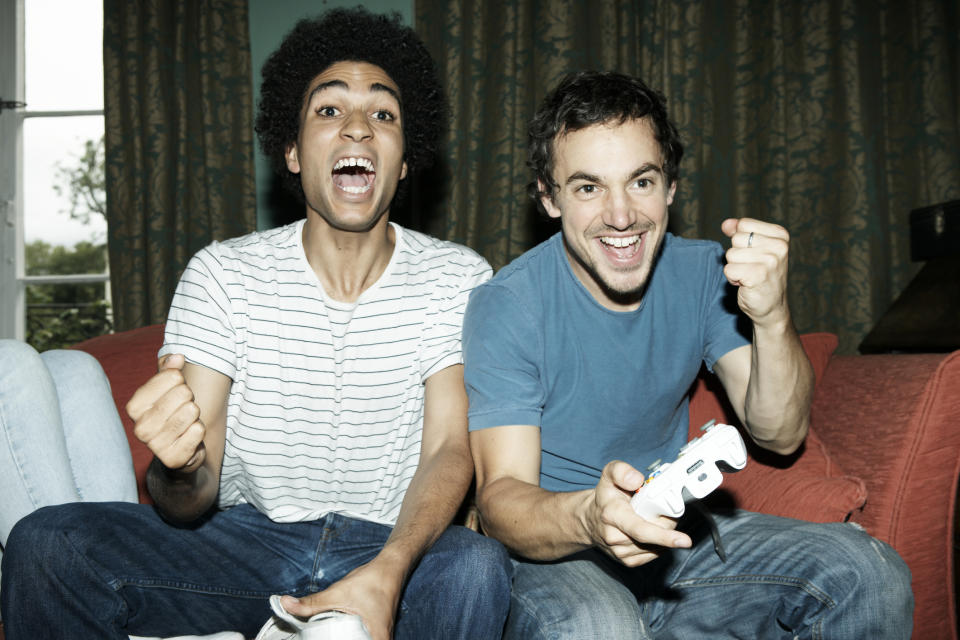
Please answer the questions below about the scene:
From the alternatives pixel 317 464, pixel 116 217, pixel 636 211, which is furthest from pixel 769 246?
pixel 116 217

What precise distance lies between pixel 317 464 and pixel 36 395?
21.5 inches

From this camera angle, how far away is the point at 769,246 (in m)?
1.17

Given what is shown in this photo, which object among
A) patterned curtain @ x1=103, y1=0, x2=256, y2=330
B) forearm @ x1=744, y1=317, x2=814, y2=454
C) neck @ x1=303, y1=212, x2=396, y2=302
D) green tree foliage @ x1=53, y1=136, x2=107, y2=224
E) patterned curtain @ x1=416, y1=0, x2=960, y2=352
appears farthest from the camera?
green tree foliage @ x1=53, y1=136, x2=107, y2=224

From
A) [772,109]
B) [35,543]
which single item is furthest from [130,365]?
[772,109]

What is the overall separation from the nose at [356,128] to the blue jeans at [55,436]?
30.2 inches

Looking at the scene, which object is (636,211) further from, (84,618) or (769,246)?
(84,618)

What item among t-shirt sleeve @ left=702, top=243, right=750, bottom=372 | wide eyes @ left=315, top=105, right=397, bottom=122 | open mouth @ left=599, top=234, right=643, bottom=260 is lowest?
t-shirt sleeve @ left=702, top=243, right=750, bottom=372

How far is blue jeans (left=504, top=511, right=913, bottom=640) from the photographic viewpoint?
3.69 ft

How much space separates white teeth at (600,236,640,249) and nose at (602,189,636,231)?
0.03m

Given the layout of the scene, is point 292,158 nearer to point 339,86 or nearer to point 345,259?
point 339,86

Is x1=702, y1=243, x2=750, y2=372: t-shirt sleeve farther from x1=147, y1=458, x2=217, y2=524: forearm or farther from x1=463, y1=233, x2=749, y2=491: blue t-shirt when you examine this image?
x1=147, y1=458, x2=217, y2=524: forearm

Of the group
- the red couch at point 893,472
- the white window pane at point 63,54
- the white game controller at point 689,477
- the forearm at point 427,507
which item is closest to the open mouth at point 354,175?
the forearm at point 427,507

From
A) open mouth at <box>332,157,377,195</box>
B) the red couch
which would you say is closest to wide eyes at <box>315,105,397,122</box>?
open mouth at <box>332,157,377,195</box>

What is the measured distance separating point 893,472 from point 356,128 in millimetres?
1336
